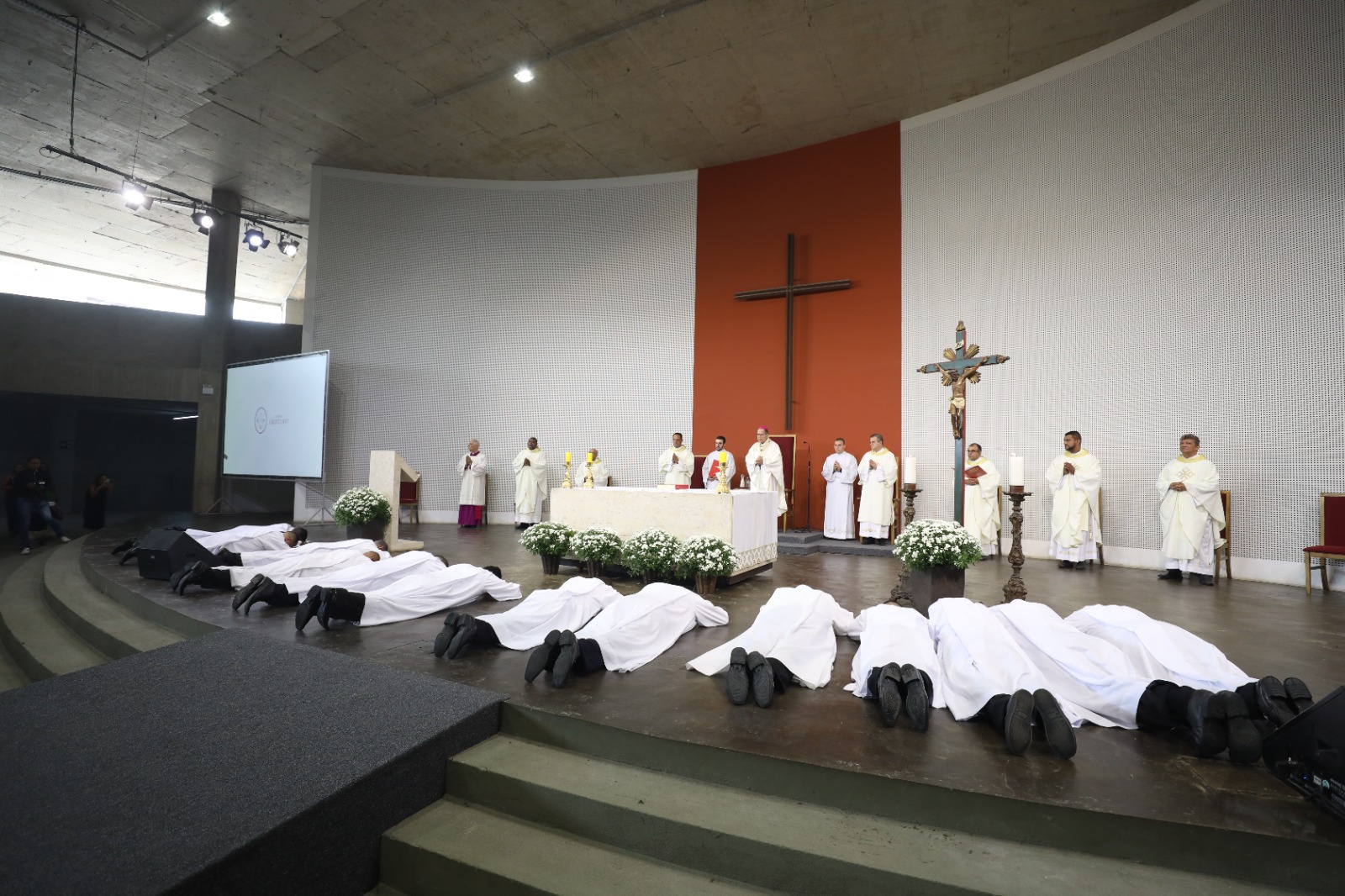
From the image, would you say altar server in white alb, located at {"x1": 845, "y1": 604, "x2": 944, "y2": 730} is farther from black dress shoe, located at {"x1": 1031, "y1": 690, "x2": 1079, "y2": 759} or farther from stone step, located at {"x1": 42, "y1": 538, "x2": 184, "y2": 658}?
stone step, located at {"x1": 42, "y1": 538, "x2": 184, "y2": 658}

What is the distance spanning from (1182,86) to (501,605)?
8.92 m

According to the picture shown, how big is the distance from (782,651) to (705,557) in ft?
6.83

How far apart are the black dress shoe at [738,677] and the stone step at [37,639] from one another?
3.51 m

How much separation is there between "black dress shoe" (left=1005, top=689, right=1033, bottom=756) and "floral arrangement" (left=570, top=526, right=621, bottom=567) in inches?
148

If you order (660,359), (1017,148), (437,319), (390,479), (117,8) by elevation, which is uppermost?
(117,8)

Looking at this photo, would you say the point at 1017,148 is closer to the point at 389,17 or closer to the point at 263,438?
the point at 389,17

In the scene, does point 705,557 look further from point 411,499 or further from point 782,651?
point 411,499

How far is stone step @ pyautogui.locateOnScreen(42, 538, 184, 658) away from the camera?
4.13 meters

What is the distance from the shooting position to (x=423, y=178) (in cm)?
1174

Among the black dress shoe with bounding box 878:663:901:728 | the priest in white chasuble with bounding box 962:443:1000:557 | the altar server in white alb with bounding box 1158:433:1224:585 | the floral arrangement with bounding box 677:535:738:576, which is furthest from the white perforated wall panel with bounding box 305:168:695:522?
the black dress shoe with bounding box 878:663:901:728

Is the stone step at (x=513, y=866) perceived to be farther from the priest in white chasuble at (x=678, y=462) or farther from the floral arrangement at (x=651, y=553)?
the priest in white chasuble at (x=678, y=462)

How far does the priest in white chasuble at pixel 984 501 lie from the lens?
8.24 metres

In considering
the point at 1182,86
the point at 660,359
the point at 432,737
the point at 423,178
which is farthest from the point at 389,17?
the point at 1182,86

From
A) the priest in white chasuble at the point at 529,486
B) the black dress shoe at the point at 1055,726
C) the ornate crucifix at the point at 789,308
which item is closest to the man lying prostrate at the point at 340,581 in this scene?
the black dress shoe at the point at 1055,726
